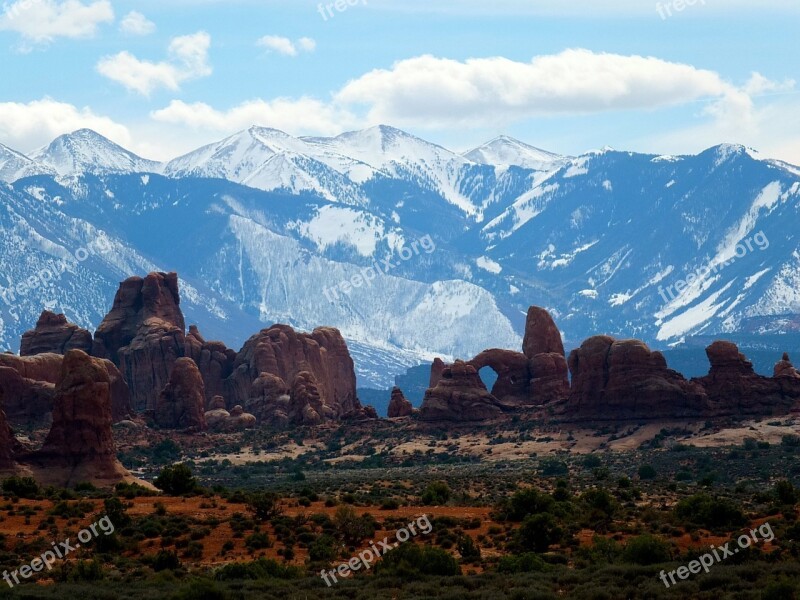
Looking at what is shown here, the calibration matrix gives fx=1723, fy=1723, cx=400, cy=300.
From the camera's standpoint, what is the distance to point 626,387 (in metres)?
157

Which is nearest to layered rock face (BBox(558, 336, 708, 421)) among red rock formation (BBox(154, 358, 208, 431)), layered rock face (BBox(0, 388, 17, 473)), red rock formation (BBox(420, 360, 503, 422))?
red rock formation (BBox(420, 360, 503, 422))

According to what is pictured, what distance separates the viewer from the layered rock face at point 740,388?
6009 inches

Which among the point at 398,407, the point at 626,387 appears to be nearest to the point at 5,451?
the point at 626,387

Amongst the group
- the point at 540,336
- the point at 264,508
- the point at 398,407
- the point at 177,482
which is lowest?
the point at 264,508

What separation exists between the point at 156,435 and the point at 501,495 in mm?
73505

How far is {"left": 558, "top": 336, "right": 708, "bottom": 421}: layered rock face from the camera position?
15475 cm

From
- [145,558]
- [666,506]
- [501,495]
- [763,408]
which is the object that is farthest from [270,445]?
[145,558]

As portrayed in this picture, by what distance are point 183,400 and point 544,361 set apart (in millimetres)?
36852

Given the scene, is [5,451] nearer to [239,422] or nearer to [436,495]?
[436,495]

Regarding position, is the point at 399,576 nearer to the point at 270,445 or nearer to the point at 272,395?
the point at 270,445

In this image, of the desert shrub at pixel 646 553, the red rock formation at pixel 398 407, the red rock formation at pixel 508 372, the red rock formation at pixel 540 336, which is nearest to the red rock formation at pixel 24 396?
the red rock formation at pixel 398 407

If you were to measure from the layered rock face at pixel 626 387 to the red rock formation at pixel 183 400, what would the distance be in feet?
125

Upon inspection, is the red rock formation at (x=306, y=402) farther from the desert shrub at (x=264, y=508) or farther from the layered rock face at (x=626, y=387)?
the desert shrub at (x=264, y=508)

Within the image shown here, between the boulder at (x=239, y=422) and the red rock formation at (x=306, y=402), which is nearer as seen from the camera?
the boulder at (x=239, y=422)
